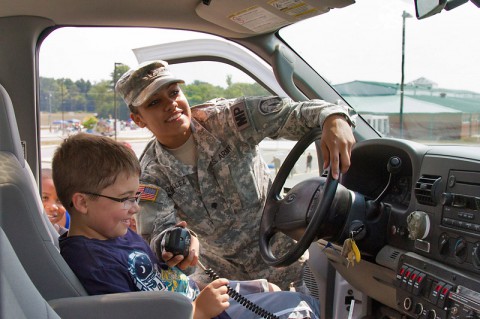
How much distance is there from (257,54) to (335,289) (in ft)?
4.03

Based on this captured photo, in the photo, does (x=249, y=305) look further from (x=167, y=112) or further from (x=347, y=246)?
(x=167, y=112)

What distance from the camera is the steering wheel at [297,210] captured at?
166 centimetres

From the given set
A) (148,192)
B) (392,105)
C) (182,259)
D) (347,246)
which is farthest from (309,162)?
(182,259)

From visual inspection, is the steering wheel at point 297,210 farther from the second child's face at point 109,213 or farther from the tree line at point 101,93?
the tree line at point 101,93

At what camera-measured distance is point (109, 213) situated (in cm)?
152

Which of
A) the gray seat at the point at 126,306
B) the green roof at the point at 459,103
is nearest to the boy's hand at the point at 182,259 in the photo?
the gray seat at the point at 126,306

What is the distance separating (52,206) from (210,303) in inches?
59.5

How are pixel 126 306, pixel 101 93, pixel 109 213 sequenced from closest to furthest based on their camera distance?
1. pixel 126 306
2. pixel 109 213
3. pixel 101 93

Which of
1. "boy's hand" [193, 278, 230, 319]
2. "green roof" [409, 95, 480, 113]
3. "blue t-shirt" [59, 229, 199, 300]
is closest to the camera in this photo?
"blue t-shirt" [59, 229, 199, 300]

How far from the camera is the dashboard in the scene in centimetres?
154

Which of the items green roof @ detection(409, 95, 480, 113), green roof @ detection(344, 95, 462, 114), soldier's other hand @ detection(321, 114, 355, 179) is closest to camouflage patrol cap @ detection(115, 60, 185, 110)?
soldier's other hand @ detection(321, 114, 355, 179)

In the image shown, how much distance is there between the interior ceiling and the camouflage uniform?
1.28 ft

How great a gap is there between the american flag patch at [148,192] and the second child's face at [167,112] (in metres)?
0.24

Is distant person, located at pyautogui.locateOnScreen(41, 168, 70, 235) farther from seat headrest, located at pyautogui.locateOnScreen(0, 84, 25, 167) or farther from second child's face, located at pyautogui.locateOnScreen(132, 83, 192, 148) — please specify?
seat headrest, located at pyautogui.locateOnScreen(0, 84, 25, 167)
